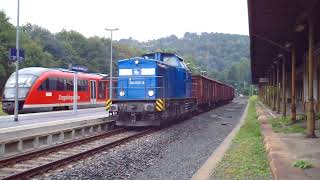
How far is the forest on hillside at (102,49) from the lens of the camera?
80.9m

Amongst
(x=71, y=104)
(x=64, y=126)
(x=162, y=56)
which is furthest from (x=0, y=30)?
(x=64, y=126)

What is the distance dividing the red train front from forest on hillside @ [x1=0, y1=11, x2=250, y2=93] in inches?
1256

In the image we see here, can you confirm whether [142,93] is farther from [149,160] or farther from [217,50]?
[217,50]

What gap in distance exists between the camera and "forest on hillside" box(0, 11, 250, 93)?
266 ft

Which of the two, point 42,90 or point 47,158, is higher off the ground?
point 42,90

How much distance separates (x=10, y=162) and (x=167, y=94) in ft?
37.0

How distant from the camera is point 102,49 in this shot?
10938 cm

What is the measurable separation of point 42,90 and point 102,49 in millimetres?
79448

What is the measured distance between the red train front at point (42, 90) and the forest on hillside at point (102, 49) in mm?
31900

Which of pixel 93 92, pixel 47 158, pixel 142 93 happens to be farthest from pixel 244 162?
pixel 93 92

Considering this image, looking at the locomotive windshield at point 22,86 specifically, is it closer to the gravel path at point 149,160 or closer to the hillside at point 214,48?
the gravel path at point 149,160

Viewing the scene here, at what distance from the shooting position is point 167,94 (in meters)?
21.8

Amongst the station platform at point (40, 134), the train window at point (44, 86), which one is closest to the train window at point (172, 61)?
the station platform at point (40, 134)

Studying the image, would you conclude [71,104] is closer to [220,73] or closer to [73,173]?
[73,173]
